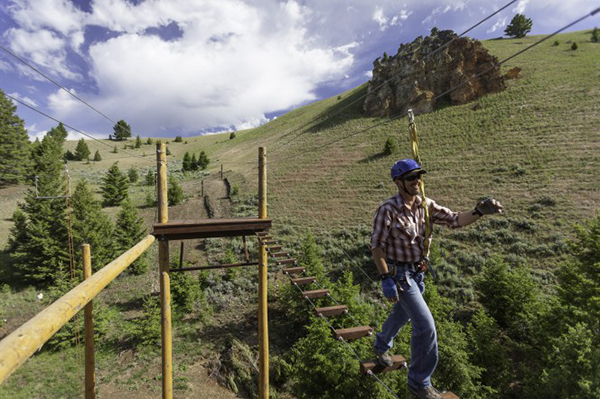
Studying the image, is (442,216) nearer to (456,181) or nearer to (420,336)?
(420,336)

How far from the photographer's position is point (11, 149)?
115 ft

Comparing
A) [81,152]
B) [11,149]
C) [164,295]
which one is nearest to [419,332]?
[164,295]

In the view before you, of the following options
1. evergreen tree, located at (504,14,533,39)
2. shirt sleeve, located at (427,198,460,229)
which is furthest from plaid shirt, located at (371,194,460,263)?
evergreen tree, located at (504,14,533,39)

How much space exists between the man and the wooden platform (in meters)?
4.97

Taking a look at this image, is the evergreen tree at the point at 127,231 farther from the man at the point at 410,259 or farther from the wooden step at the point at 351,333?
the man at the point at 410,259

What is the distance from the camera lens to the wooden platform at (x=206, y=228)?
7.19 meters

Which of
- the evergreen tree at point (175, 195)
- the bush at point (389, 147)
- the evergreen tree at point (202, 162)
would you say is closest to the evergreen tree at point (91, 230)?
the evergreen tree at point (175, 195)

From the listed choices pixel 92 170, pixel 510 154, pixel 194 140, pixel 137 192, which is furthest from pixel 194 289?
pixel 194 140

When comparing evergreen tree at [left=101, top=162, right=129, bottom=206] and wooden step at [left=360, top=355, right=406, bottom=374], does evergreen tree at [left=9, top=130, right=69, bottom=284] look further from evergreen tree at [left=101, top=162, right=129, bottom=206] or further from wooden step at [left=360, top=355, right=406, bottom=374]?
wooden step at [left=360, top=355, right=406, bottom=374]

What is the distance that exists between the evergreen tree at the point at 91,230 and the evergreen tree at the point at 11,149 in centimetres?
2102

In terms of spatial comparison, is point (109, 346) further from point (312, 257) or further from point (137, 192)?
point (137, 192)

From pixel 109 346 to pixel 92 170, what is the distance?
4828 centimetres

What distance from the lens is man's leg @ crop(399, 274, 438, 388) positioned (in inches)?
134

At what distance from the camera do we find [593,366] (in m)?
8.20
